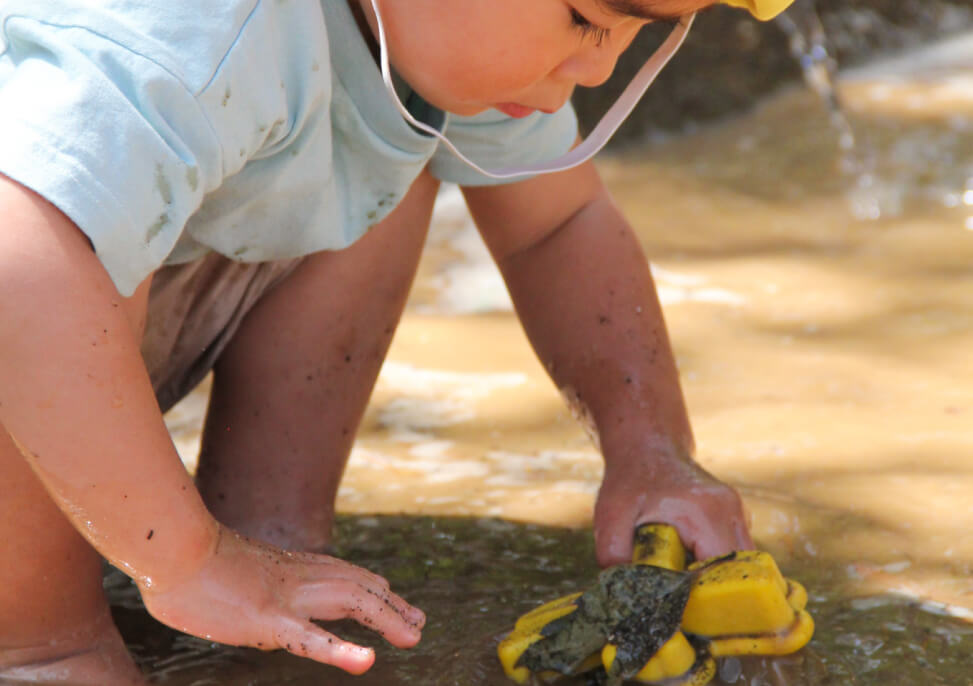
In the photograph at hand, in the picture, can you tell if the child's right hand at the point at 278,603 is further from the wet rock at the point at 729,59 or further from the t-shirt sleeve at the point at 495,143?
the wet rock at the point at 729,59

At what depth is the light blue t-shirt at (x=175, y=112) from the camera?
903 mm

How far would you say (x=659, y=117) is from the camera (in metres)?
3.32

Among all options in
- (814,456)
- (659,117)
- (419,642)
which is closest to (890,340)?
(814,456)

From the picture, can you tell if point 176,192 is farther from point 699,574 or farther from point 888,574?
point 888,574

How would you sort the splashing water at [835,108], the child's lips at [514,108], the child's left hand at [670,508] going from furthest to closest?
the splashing water at [835,108] → the child's left hand at [670,508] → the child's lips at [514,108]

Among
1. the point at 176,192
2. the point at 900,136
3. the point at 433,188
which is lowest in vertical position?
the point at 900,136

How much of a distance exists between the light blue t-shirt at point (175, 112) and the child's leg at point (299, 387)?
186 millimetres

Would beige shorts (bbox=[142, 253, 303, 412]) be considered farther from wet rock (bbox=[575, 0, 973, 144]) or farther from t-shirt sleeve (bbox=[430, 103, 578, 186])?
wet rock (bbox=[575, 0, 973, 144])

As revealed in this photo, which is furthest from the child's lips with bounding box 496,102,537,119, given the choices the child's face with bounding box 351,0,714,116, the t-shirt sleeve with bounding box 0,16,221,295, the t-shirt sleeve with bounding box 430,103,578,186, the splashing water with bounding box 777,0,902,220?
the splashing water with bounding box 777,0,902,220

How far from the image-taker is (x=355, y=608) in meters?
1.03

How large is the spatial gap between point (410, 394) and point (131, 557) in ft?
2.80

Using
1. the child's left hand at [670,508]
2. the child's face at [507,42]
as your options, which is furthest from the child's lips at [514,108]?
the child's left hand at [670,508]

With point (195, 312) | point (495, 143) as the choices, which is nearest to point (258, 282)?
point (195, 312)

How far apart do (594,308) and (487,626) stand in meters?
0.42
